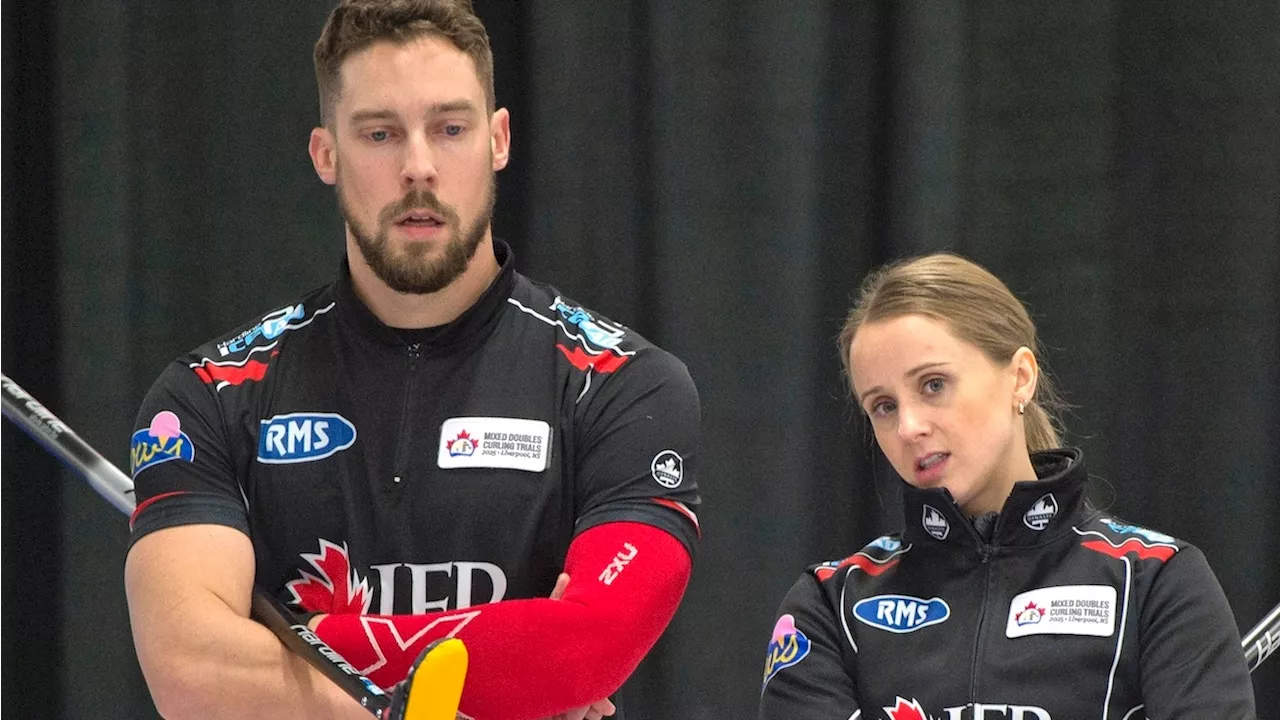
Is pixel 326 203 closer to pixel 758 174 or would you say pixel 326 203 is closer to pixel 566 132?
pixel 566 132

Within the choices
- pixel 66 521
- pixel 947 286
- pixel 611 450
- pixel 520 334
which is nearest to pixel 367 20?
pixel 520 334

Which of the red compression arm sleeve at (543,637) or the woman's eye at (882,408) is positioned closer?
the red compression arm sleeve at (543,637)

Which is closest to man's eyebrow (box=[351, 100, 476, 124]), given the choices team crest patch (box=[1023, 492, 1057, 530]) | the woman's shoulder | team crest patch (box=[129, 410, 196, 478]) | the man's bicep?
team crest patch (box=[129, 410, 196, 478])

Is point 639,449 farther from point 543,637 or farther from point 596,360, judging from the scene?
point 543,637

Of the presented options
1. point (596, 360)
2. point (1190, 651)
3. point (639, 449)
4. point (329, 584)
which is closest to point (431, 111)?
point (596, 360)

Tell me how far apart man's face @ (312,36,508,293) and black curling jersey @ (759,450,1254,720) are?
668mm

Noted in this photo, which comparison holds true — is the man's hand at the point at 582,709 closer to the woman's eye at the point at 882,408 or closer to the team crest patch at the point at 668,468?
the team crest patch at the point at 668,468

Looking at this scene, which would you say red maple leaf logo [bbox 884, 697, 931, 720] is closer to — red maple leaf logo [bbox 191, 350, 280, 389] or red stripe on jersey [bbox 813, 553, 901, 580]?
red stripe on jersey [bbox 813, 553, 901, 580]

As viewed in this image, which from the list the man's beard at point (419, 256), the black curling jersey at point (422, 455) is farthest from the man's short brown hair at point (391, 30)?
the black curling jersey at point (422, 455)

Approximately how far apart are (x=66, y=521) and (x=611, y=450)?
1.56 m

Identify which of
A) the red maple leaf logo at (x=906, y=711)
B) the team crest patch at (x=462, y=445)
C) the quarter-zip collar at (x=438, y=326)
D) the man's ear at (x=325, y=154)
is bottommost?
the red maple leaf logo at (x=906, y=711)

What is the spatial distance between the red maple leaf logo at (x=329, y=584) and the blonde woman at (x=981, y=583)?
559 millimetres

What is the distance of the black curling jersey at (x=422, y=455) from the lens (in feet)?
6.47

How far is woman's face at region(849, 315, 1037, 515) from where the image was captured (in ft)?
6.62
